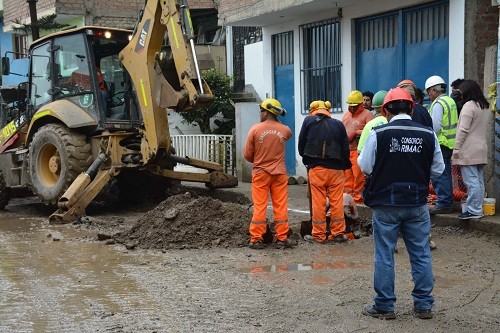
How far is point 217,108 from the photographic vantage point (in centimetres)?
2014

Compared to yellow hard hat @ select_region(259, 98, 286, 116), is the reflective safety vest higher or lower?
lower

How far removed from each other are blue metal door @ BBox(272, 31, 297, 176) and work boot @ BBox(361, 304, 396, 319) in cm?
1112

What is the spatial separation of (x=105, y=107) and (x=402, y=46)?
5270 mm

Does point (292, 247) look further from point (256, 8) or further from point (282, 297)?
point (256, 8)

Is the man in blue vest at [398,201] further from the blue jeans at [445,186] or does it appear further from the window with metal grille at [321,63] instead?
the window with metal grille at [321,63]

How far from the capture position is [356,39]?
14.9 metres

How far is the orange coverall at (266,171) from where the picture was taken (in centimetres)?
920

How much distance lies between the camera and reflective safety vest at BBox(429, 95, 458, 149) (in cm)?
983

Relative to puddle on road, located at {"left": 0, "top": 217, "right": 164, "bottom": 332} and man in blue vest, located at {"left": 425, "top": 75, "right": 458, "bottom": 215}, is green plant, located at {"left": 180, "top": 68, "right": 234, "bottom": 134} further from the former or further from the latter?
man in blue vest, located at {"left": 425, "top": 75, "right": 458, "bottom": 215}

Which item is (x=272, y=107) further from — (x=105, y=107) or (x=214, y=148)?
(x=214, y=148)

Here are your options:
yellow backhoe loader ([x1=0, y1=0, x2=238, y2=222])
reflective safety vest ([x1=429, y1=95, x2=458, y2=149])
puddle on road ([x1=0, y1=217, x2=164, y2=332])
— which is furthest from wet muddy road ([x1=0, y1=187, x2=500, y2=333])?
yellow backhoe loader ([x1=0, y1=0, x2=238, y2=222])

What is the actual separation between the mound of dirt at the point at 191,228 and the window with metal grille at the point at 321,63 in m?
6.17

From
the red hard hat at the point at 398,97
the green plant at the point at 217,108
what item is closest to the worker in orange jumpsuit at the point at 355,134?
the red hard hat at the point at 398,97

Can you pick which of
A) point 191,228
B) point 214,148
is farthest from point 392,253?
point 214,148
